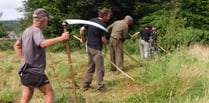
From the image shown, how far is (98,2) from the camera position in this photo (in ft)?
84.2

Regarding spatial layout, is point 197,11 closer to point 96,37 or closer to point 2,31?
point 96,37

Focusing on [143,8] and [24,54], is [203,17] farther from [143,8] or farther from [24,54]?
[24,54]

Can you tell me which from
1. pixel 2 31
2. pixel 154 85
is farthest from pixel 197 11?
pixel 154 85

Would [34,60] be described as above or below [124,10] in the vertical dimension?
above

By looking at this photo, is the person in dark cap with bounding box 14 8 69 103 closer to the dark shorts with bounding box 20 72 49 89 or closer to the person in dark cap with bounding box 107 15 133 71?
the dark shorts with bounding box 20 72 49 89

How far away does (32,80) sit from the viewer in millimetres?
A: 6027

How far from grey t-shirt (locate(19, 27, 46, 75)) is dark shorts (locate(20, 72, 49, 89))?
57 mm

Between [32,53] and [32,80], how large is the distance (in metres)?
0.37

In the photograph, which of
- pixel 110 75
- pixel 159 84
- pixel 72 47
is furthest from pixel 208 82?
pixel 72 47

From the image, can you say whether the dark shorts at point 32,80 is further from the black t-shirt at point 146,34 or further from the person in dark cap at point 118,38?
the black t-shirt at point 146,34

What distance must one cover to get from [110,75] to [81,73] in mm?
891

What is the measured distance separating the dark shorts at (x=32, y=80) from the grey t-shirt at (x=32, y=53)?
6cm

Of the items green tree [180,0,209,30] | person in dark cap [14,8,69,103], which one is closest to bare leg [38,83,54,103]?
person in dark cap [14,8,69,103]

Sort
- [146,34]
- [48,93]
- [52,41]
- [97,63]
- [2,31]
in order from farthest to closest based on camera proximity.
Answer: [2,31] → [146,34] → [97,63] → [48,93] → [52,41]
